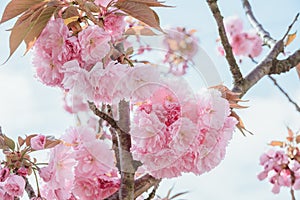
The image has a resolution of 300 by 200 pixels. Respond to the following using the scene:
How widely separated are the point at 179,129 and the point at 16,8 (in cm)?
48

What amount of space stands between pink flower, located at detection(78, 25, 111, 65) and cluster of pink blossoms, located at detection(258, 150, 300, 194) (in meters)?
1.76

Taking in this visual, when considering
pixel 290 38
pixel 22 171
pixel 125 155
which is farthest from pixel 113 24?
pixel 290 38

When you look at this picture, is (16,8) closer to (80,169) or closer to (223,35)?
(80,169)

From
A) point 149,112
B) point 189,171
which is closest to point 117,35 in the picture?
point 149,112

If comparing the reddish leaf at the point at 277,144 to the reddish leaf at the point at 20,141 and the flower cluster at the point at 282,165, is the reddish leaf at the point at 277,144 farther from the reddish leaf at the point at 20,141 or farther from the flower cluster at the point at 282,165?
the reddish leaf at the point at 20,141

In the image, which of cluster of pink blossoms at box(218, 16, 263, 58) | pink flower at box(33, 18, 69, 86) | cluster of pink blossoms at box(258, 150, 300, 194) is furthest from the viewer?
cluster of pink blossoms at box(218, 16, 263, 58)

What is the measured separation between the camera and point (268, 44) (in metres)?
2.38

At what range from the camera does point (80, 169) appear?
1280 millimetres

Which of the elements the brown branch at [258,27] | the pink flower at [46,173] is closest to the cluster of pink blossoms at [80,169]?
the pink flower at [46,173]

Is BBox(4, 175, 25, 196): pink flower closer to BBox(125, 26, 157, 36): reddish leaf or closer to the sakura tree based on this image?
the sakura tree

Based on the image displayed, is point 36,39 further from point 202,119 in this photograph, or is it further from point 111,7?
point 202,119

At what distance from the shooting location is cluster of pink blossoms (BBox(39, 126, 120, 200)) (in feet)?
4.14

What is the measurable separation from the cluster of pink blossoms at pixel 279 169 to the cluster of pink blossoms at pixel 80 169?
1615 mm

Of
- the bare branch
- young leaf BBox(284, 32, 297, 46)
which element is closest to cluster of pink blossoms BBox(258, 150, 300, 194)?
young leaf BBox(284, 32, 297, 46)
